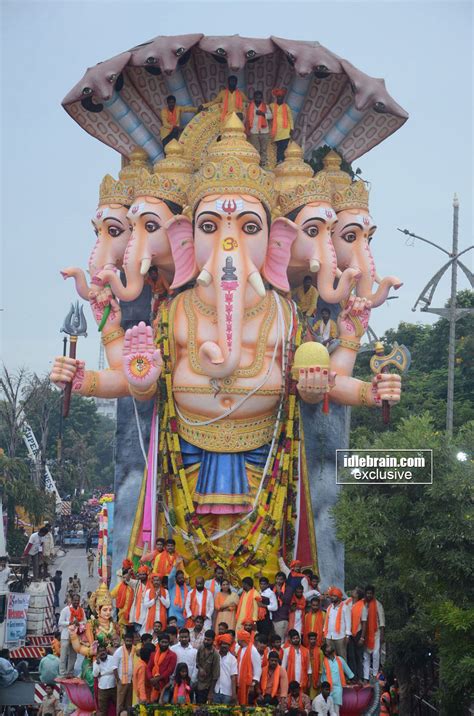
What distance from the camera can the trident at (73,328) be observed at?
16719 mm

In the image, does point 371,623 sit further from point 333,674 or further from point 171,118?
point 171,118

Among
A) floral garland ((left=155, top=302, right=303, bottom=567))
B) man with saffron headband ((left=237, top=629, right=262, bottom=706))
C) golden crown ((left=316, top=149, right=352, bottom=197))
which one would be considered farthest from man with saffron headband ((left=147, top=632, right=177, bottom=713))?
golden crown ((left=316, top=149, right=352, bottom=197))

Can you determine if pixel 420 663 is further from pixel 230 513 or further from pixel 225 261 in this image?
pixel 225 261

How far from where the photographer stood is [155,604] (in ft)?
49.8

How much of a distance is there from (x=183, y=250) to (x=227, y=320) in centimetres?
126

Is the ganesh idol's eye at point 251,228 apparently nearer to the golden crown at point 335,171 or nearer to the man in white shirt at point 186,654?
the golden crown at point 335,171

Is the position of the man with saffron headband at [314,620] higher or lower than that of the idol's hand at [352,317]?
lower

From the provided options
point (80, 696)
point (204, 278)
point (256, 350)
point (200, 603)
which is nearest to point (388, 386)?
point (256, 350)

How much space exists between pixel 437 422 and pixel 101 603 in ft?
37.4

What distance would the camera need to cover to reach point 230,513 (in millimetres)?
16438

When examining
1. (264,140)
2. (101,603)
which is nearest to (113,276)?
(264,140)

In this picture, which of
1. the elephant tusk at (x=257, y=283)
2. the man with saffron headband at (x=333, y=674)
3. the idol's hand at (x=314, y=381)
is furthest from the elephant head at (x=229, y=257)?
the man with saffron headband at (x=333, y=674)

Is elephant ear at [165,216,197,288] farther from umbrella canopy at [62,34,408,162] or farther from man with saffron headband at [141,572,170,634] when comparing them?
man with saffron headband at [141,572,170,634]

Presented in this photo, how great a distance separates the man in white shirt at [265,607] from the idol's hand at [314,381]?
2.30m
